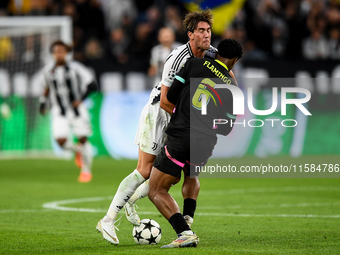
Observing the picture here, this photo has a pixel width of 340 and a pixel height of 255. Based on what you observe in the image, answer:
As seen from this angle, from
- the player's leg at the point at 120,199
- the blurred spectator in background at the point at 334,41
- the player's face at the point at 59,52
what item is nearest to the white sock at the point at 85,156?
the player's face at the point at 59,52

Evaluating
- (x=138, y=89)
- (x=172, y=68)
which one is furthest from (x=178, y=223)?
(x=138, y=89)

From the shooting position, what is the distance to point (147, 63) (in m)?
15.7

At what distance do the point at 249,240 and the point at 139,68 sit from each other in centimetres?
1040

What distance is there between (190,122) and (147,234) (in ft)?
3.74

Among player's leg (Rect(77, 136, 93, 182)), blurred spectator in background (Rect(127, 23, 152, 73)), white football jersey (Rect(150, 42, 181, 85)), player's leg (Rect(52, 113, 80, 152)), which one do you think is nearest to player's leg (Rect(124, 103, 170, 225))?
player's leg (Rect(77, 136, 93, 182))

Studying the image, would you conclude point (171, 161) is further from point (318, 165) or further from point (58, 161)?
point (58, 161)

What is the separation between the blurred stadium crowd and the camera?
16297 mm

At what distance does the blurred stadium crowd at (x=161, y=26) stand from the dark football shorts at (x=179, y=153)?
406 inches

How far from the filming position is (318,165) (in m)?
13.6

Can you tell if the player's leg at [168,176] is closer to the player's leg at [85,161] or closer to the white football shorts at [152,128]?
the white football shorts at [152,128]

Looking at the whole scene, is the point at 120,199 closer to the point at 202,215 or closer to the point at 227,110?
the point at 227,110

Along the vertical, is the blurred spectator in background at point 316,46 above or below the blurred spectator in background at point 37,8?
below

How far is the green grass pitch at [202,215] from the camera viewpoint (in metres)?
5.38

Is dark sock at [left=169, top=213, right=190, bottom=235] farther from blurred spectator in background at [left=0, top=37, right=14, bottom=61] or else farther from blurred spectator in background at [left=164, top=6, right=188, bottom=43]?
blurred spectator in background at [left=0, top=37, right=14, bottom=61]
